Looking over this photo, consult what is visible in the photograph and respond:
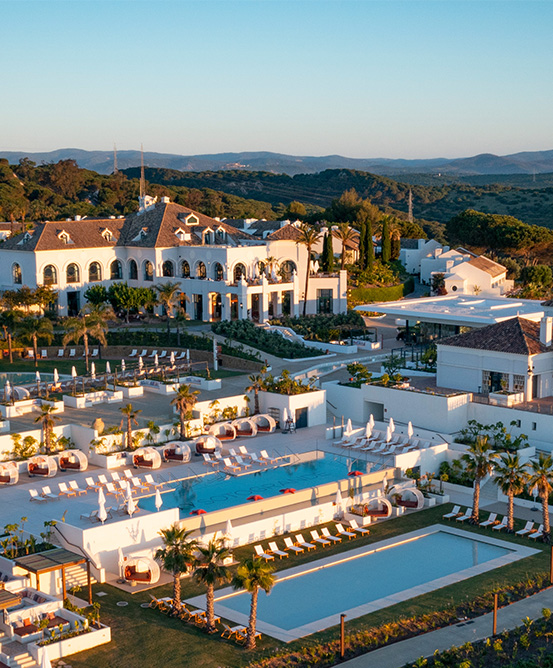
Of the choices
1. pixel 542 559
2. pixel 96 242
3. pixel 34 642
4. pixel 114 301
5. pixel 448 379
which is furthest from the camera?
pixel 96 242

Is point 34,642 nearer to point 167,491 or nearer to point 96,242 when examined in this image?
point 167,491

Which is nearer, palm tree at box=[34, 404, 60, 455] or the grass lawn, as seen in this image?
the grass lawn

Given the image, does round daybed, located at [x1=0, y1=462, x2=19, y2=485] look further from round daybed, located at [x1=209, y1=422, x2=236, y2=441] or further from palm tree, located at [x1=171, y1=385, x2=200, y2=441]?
round daybed, located at [x1=209, y1=422, x2=236, y2=441]

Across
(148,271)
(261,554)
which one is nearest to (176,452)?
(261,554)

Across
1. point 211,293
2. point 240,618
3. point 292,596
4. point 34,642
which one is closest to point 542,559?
point 292,596

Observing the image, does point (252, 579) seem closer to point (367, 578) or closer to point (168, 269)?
point (367, 578)

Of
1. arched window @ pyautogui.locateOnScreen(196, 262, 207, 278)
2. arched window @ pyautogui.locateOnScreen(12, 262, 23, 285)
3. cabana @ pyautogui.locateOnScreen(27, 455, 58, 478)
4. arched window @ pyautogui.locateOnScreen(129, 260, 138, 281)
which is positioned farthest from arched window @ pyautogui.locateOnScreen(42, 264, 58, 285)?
cabana @ pyautogui.locateOnScreen(27, 455, 58, 478)
